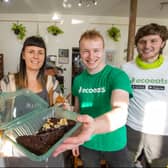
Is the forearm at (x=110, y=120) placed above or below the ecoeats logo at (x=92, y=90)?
below

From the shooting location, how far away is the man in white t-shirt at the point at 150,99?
93 cm

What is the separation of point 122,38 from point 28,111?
3629mm

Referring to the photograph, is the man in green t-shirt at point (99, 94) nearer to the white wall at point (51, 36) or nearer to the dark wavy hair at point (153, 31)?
the dark wavy hair at point (153, 31)

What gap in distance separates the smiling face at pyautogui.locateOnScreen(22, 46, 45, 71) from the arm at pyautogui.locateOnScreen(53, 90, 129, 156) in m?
0.52

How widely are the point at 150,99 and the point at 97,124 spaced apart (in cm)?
54

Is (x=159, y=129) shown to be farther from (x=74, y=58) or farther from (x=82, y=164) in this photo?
(x=74, y=58)

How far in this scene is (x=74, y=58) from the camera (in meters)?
3.86

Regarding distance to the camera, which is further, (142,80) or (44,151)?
(142,80)

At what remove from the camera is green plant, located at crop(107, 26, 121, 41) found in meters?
3.87

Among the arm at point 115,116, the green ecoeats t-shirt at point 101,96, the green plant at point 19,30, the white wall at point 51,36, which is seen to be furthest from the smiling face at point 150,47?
the green plant at point 19,30

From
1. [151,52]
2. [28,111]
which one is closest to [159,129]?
[151,52]

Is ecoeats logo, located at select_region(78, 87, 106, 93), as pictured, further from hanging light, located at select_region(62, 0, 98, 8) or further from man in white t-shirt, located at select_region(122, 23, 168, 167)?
hanging light, located at select_region(62, 0, 98, 8)

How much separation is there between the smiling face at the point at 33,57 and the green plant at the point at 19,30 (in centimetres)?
295

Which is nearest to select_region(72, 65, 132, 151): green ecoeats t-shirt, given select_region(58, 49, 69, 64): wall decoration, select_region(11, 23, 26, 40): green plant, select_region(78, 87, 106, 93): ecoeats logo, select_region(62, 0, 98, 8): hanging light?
select_region(78, 87, 106, 93): ecoeats logo
